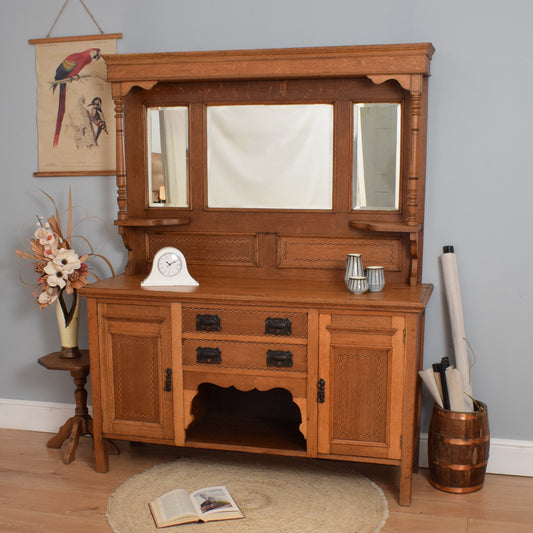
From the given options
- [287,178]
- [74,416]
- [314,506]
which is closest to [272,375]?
[314,506]

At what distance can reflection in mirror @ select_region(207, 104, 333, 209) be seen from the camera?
3102 mm

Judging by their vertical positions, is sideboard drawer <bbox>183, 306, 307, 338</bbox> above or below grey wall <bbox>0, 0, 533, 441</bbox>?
below

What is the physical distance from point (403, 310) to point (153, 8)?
1973mm

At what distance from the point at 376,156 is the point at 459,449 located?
140 centimetres

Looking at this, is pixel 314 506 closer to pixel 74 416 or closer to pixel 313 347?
pixel 313 347

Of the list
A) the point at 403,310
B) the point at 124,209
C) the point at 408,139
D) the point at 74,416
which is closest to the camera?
the point at 403,310

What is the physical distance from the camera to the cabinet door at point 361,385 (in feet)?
8.77

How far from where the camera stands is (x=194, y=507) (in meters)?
2.70

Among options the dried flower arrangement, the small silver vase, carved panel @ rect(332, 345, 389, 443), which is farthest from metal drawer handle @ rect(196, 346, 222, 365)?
the dried flower arrangement

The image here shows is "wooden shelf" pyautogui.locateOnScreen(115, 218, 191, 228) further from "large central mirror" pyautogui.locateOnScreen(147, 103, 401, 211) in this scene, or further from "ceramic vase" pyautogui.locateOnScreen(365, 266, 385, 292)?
"ceramic vase" pyautogui.locateOnScreen(365, 266, 385, 292)

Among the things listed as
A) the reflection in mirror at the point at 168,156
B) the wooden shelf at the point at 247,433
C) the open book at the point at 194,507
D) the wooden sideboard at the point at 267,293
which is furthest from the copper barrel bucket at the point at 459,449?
the reflection in mirror at the point at 168,156

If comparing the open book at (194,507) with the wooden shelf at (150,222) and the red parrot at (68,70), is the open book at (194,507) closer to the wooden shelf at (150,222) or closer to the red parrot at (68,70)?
the wooden shelf at (150,222)

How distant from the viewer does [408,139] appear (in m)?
2.98

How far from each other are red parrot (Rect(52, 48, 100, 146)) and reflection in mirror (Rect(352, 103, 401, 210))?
1.43m
